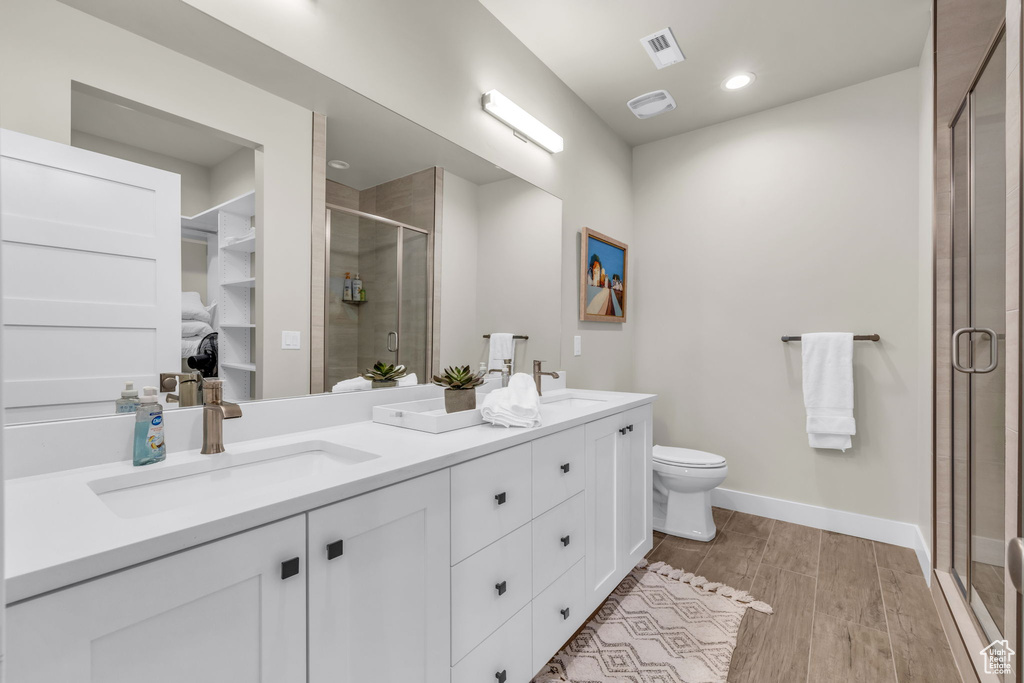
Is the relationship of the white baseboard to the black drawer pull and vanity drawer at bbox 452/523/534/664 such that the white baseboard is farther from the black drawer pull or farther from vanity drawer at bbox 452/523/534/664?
the black drawer pull

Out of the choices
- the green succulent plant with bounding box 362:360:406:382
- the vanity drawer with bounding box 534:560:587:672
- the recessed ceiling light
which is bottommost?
the vanity drawer with bounding box 534:560:587:672

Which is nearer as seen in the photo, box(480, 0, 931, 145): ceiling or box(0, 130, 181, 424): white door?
box(0, 130, 181, 424): white door

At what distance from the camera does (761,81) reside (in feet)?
8.36

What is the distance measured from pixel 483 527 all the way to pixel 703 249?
2.44 metres

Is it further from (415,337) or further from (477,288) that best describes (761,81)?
(415,337)

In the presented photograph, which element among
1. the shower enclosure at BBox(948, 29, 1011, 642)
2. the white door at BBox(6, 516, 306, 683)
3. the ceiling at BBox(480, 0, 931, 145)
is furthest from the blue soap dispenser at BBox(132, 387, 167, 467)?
the shower enclosure at BBox(948, 29, 1011, 642)

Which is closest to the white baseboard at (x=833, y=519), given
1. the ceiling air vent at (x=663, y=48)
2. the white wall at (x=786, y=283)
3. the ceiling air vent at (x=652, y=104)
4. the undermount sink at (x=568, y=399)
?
the white wall at (x=786, y=283)

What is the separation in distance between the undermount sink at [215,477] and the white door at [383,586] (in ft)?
0.46

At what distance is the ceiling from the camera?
6.67ft

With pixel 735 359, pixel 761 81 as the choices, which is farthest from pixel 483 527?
pixel 761 81

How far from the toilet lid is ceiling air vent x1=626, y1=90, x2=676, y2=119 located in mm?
1957

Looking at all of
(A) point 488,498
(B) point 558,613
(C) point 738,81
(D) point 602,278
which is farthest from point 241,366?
(C) point 738,81

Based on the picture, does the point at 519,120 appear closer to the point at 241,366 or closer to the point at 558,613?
the point at 241,366

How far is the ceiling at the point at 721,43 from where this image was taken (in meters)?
2.03
